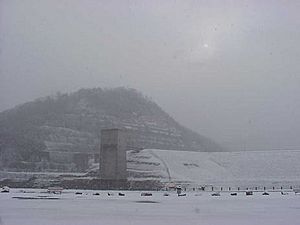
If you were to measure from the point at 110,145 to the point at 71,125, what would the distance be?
60688mm

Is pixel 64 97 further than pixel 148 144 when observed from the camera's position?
Yes

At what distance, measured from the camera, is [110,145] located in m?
82.0

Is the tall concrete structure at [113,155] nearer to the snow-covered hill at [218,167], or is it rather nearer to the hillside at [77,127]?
the snow-covered hill at [218,167]

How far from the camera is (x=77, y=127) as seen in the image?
14075cm

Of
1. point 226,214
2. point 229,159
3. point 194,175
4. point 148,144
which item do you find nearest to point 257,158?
point 229,159

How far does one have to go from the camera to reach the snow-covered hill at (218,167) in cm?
8019

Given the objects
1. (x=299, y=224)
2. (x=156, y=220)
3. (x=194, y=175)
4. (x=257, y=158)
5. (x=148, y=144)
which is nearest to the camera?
(x=299, y=224)

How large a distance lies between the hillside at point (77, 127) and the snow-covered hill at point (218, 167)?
2407 centimetres

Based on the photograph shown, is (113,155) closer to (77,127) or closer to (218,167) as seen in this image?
(218,167)

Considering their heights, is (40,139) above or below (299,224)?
above

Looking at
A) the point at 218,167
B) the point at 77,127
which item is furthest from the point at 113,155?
the point at 77,127

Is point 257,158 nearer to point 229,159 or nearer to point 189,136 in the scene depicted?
point 229,159

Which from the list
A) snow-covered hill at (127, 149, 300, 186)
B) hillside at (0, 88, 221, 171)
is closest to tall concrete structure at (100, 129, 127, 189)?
snow-covered hill at (127, 149, 300, 186)

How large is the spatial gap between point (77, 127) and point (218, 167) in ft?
182
